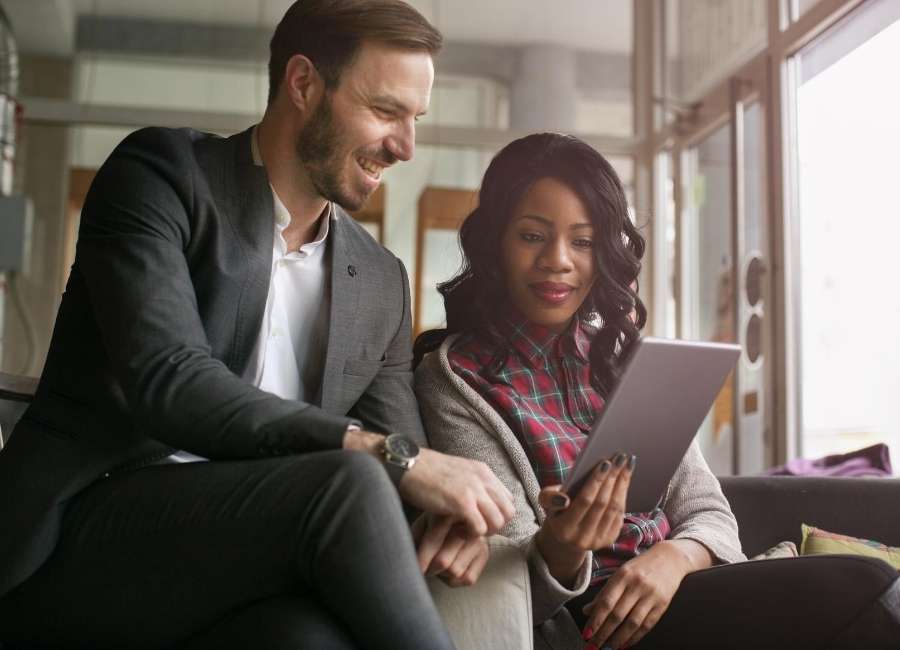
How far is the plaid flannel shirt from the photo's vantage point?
162 centimetres

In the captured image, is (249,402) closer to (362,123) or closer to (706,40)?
(362,123)

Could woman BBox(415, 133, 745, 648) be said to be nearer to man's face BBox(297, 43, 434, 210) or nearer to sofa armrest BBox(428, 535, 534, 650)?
sofa armrest BBox(428, 535, 534, 650)

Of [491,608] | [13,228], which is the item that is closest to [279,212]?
[491,608]

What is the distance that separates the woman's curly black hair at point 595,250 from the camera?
5.80ft

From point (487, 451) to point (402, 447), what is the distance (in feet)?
1.28

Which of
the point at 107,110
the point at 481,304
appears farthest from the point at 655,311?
the point at 481,304

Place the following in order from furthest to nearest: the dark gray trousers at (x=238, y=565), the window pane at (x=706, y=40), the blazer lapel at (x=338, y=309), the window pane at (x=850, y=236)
Result: 1. the window pane at (x=706, y=40)
2. the window pane at (x=850, y=236)
3. the blazer lapel at (x=338, y=309)
4. the dark gray trousers at (x=238, y=565)

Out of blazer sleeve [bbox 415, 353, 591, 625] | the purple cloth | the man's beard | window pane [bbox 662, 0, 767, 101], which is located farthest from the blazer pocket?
window pane [bbox 662, 0, 767, 101]

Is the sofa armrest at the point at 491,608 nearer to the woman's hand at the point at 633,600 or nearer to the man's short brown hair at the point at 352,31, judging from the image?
the woman's hand at the point at 633,600

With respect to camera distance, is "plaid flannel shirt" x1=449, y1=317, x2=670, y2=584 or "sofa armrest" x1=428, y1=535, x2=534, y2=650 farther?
"plaid flannel shirt" x1=449, y1=317, x2=670, y2=584

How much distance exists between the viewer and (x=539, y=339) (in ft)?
5.86

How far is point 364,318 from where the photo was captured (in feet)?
5.27

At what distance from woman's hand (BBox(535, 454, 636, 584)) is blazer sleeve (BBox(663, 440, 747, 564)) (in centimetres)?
29

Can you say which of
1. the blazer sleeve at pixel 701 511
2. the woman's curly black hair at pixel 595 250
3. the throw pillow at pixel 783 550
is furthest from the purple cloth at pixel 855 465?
the woman's curly black hair at pixel 595 250
